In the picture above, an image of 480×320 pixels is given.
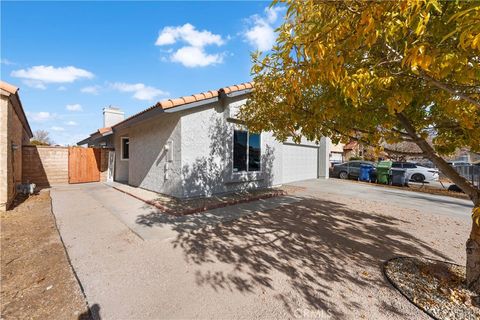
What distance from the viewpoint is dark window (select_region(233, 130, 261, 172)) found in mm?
9258

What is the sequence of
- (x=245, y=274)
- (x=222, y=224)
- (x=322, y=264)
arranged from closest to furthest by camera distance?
(x=245, y=274) < (x=322, y=264) < (x=222, y=224)

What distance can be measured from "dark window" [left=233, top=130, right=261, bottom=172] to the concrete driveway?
8.33 ft

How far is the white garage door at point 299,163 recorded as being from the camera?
13.3 metres

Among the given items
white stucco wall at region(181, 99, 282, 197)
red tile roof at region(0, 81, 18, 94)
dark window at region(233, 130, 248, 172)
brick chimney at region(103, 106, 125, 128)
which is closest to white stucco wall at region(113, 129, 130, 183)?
brick chimney at region(103, 106, 125, 128)

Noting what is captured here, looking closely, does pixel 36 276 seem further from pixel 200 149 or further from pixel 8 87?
pixel 8 87

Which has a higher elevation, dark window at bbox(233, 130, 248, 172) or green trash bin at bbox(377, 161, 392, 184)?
dark window at bbox(233, 130, 248, 172)

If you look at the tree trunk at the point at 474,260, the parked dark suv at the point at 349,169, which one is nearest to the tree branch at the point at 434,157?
the tree trunk at the point at 474,260

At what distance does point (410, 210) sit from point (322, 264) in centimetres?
614

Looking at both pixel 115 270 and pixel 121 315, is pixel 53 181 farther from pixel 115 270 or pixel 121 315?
pixel 121 315

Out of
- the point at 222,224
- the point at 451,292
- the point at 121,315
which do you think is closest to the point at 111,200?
the point at 222,224

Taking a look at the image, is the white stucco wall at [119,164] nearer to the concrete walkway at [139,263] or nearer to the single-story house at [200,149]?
the single-story house at [200,149]

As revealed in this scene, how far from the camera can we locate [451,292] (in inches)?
121

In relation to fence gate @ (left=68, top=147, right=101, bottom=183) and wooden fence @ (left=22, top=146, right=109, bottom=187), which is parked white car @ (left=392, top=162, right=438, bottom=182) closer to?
fence gate @ (left=68, top=147, right=101, bottom=183)

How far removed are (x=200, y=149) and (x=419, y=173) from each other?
1853cm
